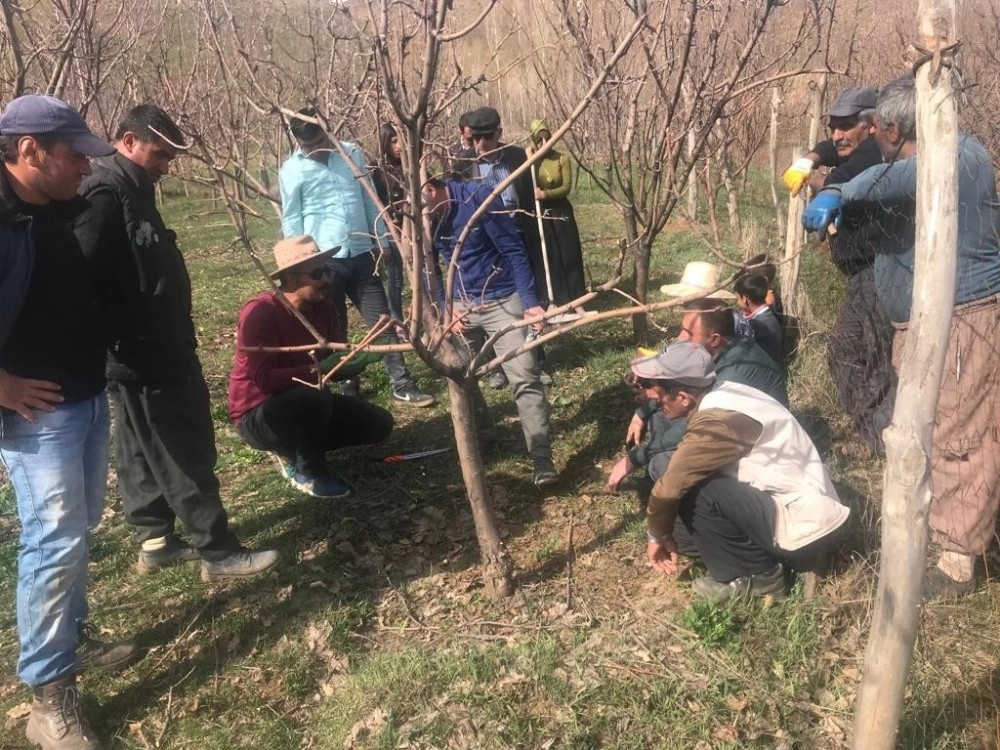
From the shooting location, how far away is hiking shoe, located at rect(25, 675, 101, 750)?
2367 mm

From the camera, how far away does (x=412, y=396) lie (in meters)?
5.06

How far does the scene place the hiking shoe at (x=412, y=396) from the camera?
5.03 meters

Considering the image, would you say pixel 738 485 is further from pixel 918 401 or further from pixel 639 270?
pixel 639 270

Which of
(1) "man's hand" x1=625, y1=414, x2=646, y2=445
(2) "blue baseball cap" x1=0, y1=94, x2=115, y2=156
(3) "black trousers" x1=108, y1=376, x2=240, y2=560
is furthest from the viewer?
(1) "man's hand" x1=625, y1=414, x2=646, y2=445

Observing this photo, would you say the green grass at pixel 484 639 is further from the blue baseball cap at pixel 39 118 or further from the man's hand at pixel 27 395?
the blue baseball cap at pixel 39 118

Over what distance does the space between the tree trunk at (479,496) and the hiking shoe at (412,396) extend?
6.94 feet

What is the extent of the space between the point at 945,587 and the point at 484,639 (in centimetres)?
173

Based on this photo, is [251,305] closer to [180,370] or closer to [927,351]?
[180,370]

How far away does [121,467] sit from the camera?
330 cm

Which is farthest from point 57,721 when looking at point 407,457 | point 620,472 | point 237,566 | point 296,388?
point 620,472

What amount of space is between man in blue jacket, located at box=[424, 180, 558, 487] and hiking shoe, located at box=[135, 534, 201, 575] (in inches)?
64.8

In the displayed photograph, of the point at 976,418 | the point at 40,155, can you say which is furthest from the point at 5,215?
the point at 976,418

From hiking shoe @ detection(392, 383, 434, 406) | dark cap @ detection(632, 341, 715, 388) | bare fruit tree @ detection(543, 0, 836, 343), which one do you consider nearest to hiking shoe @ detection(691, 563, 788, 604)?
dark cap @ detection(632, 341, 715, 388)

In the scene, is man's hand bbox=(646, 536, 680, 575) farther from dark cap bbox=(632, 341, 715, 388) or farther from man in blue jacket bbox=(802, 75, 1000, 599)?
man in blue jacket bbox=(802, 75, 1000, 599)
